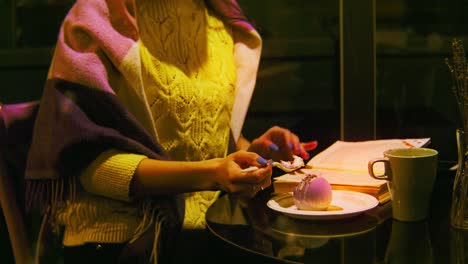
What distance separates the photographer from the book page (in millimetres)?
1342

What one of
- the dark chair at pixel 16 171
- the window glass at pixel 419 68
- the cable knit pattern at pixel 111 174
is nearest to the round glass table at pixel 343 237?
the cable knit pattern at pixel 111 174

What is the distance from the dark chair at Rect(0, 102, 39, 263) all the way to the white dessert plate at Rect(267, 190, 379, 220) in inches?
18.9

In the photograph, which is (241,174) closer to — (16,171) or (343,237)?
(343,237)

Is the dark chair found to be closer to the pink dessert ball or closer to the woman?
the woman

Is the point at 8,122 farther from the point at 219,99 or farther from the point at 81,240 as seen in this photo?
the point at 219,99

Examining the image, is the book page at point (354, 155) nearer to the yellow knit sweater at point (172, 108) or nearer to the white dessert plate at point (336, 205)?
the white dessert plate at point (336, 205)

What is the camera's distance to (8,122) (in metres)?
1.23

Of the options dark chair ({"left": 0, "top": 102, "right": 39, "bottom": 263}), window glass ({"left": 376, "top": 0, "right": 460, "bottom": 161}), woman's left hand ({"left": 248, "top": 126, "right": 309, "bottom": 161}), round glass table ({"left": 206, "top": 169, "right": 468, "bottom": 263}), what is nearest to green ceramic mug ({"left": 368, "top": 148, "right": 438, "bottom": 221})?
round glass table ({"left": 206, "top": 169, "right": 468, "bottom": 263})

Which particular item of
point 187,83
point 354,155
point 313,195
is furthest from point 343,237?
point 187,83

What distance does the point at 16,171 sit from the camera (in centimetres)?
122

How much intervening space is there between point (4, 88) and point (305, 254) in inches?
71.4

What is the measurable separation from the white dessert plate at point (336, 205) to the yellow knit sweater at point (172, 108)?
11.1 inches

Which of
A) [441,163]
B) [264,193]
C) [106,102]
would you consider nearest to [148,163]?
[106,102]

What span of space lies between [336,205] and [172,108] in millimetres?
442
